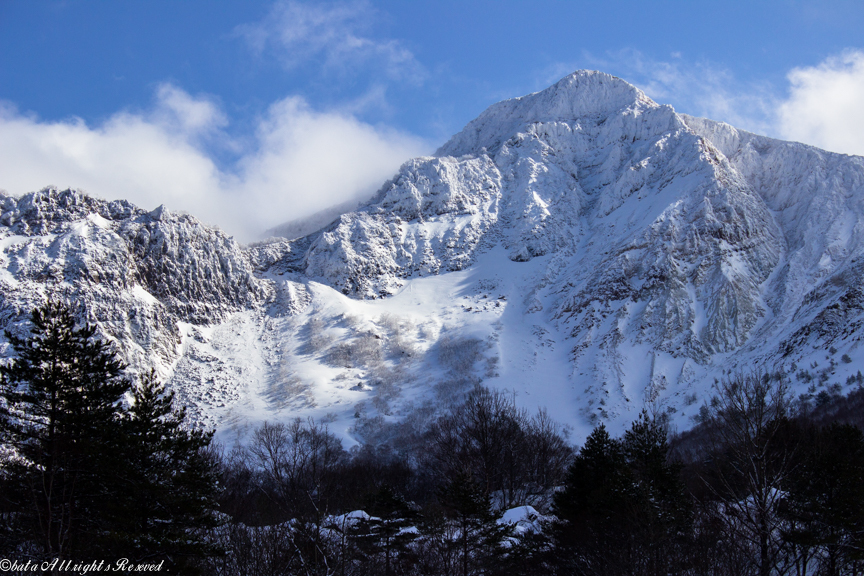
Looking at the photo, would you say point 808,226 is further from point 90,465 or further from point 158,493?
point 90,465

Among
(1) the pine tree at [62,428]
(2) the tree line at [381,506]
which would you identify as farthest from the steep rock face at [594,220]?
(1) the pine tree at [62,428]

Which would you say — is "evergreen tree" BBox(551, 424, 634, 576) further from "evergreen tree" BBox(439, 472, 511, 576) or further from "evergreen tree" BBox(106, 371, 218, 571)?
"evergreen tree" BBox(106, 371, 218, 571)

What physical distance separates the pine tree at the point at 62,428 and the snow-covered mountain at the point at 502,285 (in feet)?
202

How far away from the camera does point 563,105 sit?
575 ft

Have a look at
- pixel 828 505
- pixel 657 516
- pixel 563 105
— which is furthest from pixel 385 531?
pixel 563 105

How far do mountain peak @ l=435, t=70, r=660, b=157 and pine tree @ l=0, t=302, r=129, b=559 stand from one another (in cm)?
15827

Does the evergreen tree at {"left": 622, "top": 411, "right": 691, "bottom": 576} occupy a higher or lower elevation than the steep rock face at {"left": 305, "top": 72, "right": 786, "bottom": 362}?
lower

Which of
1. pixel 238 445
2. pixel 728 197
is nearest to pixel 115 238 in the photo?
pixel 238 445

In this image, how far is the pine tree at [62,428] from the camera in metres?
16.6

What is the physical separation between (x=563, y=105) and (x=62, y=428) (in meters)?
178

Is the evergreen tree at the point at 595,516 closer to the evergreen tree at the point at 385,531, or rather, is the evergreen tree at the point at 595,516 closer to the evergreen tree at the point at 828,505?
the evergreen tree at the point at 828,505

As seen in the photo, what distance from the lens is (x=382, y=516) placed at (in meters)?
24.6

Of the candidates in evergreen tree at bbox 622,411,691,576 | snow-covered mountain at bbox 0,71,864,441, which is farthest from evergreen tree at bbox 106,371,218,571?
snow-covered mountain at bbox 0,71,864,441

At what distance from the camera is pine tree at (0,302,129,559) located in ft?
54.4
